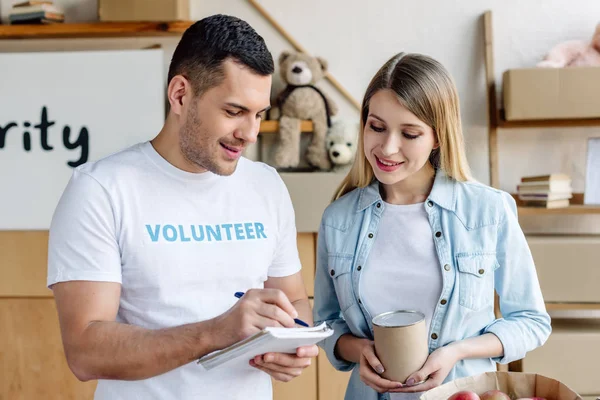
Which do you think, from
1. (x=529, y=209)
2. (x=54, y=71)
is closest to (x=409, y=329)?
(x=529, y=209)

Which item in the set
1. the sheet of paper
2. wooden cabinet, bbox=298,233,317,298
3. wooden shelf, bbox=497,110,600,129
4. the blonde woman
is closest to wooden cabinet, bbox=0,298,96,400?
wooden cabinet, bbox=298,233,317,298

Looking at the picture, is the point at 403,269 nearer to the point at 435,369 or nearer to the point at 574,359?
the point at 435,369

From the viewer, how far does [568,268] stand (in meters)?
2.60

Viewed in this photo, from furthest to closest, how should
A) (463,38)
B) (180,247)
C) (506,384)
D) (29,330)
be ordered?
(463,38), (29,330), (180,247), (506,384)

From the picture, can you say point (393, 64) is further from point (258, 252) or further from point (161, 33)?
point (161, 33)

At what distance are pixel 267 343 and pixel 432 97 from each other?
2.07ft

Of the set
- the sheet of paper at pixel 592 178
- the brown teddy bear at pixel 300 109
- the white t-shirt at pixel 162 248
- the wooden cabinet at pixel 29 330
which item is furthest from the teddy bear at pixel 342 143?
the white t-shirt at pixel 162 248

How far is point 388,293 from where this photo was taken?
1.43 m

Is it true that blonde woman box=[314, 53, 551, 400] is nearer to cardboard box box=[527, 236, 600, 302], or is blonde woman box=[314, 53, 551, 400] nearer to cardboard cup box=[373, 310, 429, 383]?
cardboard cup box=[373, 310, 429, 383]

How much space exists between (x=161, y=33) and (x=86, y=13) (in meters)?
0.43

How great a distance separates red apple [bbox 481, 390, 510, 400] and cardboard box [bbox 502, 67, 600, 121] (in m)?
1.69

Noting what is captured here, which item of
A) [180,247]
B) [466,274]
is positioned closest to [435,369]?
[466,274]

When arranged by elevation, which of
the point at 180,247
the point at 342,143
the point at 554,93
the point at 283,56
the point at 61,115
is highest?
the point at 283,56

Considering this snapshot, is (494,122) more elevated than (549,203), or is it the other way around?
(494,122)
